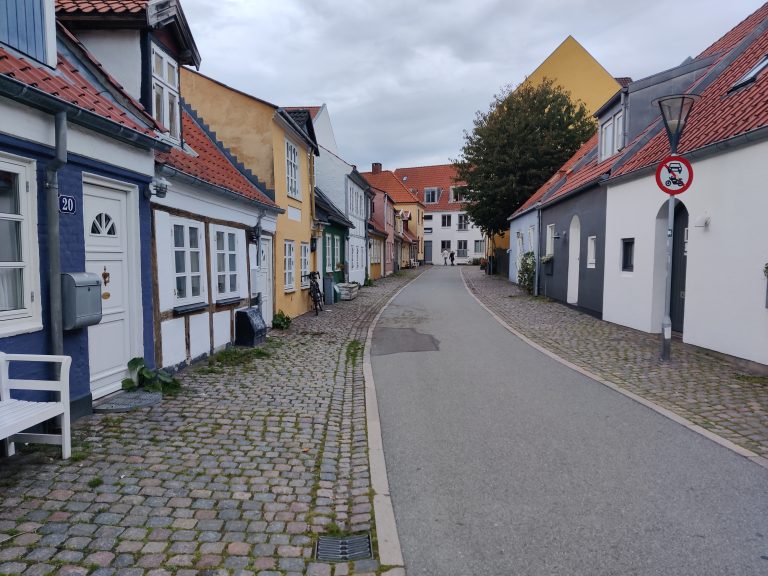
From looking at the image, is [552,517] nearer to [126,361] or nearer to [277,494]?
[277,494]

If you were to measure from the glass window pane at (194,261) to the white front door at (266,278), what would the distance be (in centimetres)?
317

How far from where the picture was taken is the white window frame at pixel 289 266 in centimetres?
1426

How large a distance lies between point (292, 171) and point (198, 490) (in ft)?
38.8

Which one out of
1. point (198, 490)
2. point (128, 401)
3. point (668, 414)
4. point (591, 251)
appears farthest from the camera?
point (591, 251)

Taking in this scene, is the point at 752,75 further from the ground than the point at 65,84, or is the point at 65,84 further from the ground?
the point at 752,75

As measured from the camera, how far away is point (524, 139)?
28.7 m

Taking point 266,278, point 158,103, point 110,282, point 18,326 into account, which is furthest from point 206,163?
point 18,326

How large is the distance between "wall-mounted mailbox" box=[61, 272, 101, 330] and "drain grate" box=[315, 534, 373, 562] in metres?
3.41

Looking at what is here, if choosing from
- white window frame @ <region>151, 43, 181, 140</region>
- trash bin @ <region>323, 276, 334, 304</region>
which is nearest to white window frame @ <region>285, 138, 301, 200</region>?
trash bin @ <region>323, 276, 334, 304</region>

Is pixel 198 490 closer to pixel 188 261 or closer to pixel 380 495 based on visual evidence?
pixel 380 495

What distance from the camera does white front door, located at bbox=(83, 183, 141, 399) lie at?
19.8 feet

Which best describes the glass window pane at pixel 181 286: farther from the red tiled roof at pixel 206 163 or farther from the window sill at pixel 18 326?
the window sill at pixel 18 326

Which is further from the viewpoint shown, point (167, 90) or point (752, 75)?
point (752, 75)

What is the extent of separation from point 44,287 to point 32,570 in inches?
115
